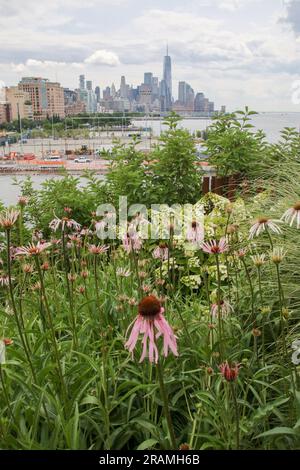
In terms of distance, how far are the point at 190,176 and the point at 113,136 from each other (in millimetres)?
681

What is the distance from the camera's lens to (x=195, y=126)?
12.3 feet

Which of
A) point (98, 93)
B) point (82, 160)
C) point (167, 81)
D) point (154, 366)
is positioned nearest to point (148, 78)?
point (167, 81)

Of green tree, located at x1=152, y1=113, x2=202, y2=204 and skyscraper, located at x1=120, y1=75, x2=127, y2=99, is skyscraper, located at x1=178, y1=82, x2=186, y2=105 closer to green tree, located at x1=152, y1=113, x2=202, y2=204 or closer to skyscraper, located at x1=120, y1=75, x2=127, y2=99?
green tree, located at x1=152, y1=113, x2=202, y2=204

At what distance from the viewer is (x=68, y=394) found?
4.39 feet

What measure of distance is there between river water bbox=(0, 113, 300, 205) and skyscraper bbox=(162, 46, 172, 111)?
0.17 metres

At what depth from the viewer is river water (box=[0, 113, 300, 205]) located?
3.55 meters

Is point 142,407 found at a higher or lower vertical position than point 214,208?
lower

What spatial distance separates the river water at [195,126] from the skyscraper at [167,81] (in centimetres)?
17

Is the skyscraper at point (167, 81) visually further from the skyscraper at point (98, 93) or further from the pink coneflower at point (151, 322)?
the pink coneflower at point (151, 322)

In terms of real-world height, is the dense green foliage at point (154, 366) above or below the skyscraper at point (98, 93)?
below

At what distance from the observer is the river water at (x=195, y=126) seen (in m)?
3.55

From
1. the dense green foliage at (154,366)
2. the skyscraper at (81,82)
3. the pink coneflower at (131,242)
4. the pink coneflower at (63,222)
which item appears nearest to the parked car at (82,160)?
the skyscraper at (81,82)

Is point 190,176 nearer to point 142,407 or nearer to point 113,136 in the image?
point 113,136
